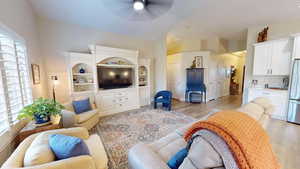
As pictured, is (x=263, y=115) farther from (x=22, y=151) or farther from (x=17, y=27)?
(x=17, y=27)

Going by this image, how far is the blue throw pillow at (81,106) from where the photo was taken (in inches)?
117

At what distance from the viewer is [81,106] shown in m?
3.05

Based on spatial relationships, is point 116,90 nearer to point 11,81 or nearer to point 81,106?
point 81,106

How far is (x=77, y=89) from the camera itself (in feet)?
12.7

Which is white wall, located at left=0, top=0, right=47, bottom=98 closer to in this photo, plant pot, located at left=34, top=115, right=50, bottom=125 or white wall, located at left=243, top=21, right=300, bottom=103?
plant pot, located at left=34, top=115, right=50, bottom=125

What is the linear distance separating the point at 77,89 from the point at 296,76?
621 cm

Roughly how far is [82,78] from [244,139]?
433 cm

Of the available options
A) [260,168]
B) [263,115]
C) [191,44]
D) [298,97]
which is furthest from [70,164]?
Answer: [191,44]

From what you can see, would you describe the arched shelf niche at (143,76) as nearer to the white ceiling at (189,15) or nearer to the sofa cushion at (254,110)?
the white ceiling at (189,15)

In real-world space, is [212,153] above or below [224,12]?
below

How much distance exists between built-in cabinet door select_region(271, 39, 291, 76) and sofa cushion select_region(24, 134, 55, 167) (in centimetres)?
540

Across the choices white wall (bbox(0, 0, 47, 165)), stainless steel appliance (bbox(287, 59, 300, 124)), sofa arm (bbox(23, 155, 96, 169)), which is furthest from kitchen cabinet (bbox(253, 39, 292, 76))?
white wall (bbox(0, 0, 47, 165))

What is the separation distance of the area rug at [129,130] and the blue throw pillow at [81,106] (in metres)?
0.56

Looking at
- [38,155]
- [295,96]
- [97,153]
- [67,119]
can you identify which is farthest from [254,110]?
[67,119]
